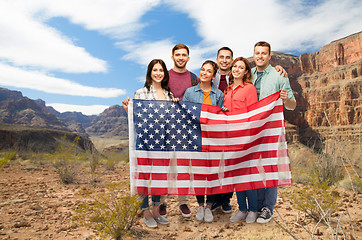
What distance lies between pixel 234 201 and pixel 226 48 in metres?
3.67

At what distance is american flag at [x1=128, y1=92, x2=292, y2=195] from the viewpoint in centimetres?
419

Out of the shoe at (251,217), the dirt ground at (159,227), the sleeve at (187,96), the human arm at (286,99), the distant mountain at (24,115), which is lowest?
the dirt ground at (159,227)

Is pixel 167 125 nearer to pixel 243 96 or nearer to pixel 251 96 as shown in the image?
pixel 243 96

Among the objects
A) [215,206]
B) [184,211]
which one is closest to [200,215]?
[184,211]

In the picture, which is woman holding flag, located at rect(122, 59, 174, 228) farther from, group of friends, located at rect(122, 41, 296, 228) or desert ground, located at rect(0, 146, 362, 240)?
desert ground, located at rect(0, 146, 362, 240)

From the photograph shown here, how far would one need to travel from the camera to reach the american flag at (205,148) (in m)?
4.19

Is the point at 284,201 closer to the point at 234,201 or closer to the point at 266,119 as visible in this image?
the point at 234,201

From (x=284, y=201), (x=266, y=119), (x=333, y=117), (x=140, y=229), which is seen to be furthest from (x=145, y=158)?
(x=333, y=117)

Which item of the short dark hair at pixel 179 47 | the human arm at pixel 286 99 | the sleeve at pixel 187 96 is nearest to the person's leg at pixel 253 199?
the human arm at pixel 286 99

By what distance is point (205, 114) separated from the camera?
4426mm

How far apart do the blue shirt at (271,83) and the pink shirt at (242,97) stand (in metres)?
0.20

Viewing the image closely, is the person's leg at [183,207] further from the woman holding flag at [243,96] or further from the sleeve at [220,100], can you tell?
the sleeve at [220,100]

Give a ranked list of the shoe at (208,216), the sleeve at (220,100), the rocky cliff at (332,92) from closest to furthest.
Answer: the shoe at (208,216) → the sleeve at (220,100) → the rocky cliff at (332,92)

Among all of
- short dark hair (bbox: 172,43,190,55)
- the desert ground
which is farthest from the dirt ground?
short dark hair (bbox: 172,43,190,55)
